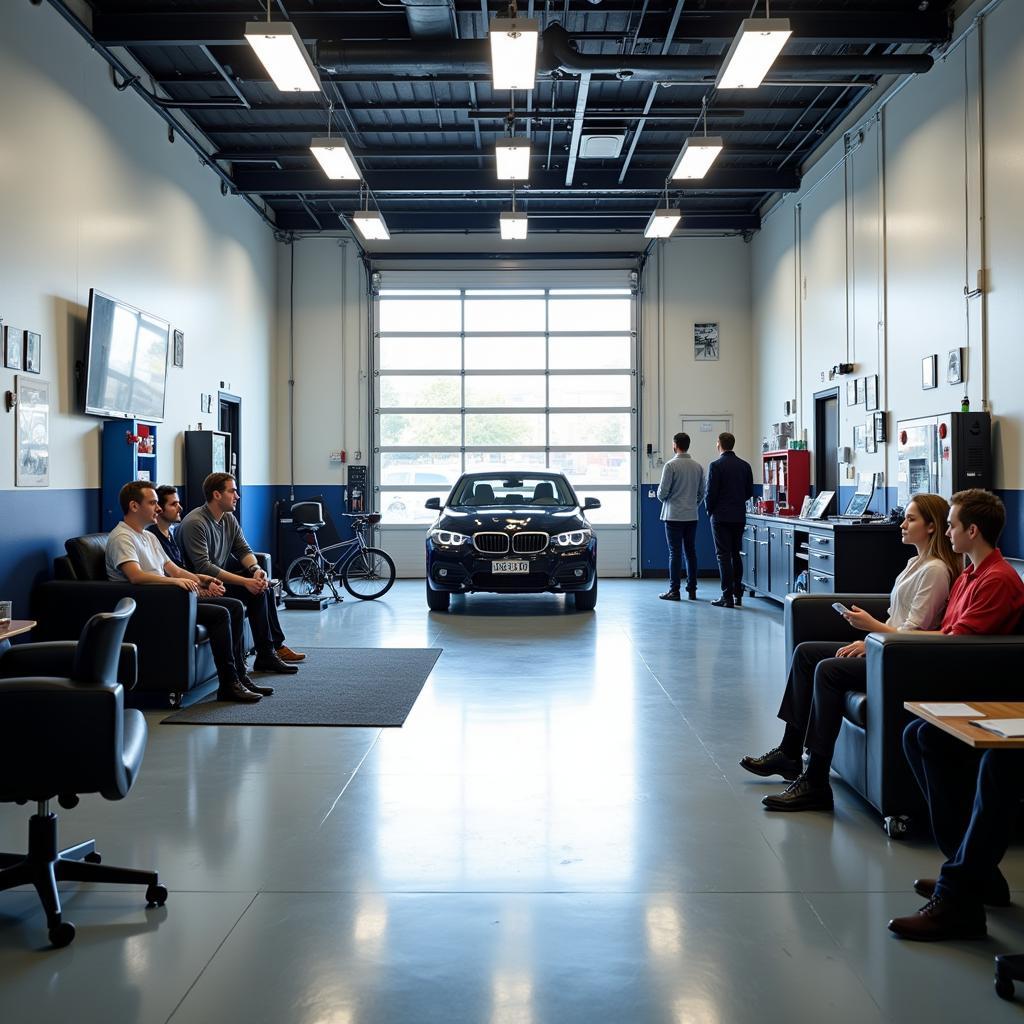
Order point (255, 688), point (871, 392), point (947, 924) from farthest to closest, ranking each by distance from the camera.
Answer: point (871, 392)
point (255, 688)
point (947, 924)

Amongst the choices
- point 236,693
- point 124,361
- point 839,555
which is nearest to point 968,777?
point 236,693

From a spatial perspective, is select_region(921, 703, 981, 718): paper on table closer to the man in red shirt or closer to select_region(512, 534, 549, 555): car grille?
the man in red shirt

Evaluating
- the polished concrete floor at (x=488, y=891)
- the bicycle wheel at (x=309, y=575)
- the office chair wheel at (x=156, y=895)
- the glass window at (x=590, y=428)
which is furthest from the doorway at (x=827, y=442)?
the office chair wheel at (x=156, y=895)

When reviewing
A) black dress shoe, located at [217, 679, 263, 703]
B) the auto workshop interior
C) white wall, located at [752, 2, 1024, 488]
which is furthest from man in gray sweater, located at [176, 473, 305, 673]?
white wall, located at [752, 2, 1024, 488]

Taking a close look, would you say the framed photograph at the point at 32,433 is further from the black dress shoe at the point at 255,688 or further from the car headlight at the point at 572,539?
the car headlight at the point at 572,539

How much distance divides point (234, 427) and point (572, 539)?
181 inches

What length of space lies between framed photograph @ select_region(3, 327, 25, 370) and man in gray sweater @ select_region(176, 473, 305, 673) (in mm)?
1295

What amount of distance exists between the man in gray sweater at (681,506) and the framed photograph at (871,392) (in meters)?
2.18

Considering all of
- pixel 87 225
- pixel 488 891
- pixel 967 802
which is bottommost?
pixel 488 891

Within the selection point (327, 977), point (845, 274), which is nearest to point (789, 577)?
point (845, 274)

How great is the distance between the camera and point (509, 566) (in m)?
8.76

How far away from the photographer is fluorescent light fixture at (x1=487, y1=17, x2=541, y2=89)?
20.0 ft

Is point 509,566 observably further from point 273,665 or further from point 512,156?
point 512,156

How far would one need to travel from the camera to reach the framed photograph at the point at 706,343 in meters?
13.4
